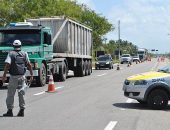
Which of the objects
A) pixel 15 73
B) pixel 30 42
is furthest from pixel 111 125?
pixel 30 42

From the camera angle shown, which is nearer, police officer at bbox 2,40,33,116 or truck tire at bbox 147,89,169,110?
police officer at bbox 2,40,33,116

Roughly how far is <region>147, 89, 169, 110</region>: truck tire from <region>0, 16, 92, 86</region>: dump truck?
30.5 feet

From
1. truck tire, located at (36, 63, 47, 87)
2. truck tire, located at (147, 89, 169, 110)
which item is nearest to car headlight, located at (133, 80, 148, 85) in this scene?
truck tire, located at (147, 89, 169, 110)

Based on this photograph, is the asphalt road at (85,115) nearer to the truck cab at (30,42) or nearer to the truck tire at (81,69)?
the truck cab at (30,42)

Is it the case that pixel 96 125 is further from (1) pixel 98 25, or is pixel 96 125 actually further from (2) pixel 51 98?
(1) pixel 98 25

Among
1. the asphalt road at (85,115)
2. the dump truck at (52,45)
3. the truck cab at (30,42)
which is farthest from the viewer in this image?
the dump truck at (52,45)

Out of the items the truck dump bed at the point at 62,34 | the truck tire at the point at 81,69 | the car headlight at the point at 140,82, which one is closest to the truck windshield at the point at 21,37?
the truck dump bed at the point at 62,34

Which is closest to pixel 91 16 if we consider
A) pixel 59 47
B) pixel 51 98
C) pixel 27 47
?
pixel 59 47

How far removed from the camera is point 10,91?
40.4 feet

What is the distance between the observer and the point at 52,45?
26438 millimetres

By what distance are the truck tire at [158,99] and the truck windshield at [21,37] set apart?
33.9ft

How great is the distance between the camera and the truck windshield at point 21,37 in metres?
23.2

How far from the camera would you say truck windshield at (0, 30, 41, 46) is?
2317 centimetres

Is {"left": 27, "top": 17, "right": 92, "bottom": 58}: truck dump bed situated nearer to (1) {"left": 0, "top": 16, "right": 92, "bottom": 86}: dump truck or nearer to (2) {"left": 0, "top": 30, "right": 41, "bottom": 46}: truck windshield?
(1) {"left": 0, "top": 16, "right": 92, "bottom": 86}: dump truck
